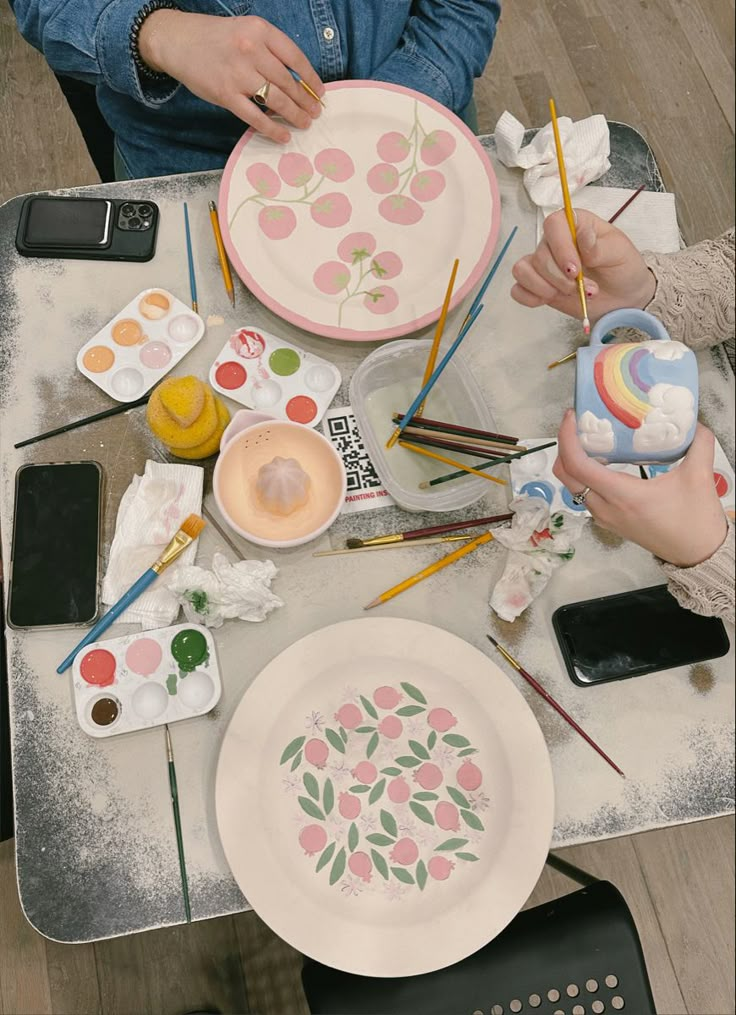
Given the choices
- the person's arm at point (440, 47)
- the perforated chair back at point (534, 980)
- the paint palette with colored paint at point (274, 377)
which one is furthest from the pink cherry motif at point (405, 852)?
the person's arm at point (440, 47)

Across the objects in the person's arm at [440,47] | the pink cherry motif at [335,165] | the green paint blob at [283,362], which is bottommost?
the green paint blob at [283,362]

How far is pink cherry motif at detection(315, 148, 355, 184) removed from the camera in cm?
87

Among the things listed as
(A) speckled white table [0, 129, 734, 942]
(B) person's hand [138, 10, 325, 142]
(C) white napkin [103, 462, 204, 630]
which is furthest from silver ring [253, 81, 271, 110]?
(C) white napkin [103, 462, 204, 630]

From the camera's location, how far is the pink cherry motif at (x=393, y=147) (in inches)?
34.6

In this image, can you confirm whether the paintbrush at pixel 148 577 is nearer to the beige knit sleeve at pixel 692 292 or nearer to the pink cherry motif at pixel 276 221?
the pink cherry motif at pixel 276 221

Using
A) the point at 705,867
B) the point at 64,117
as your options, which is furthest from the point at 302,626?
the point at 64,117

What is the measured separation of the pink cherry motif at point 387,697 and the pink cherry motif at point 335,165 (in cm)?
60

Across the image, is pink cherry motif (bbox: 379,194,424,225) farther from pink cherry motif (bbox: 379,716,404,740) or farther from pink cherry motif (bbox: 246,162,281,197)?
pink cherry motif (bbox: 379,716,404,740)

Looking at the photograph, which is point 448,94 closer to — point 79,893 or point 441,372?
point 441,372

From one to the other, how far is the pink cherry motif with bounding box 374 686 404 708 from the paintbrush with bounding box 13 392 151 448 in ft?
1.35

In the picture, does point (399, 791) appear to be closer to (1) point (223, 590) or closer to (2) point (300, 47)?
(1) point (223, 590)

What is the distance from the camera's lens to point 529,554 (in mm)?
775

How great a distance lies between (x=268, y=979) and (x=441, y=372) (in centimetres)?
110

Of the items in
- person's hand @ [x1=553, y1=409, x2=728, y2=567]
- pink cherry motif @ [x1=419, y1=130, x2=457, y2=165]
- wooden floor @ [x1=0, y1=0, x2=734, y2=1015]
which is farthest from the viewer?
wooden floor @ [x1=0, y1=0, x2=734, y2=1015]
